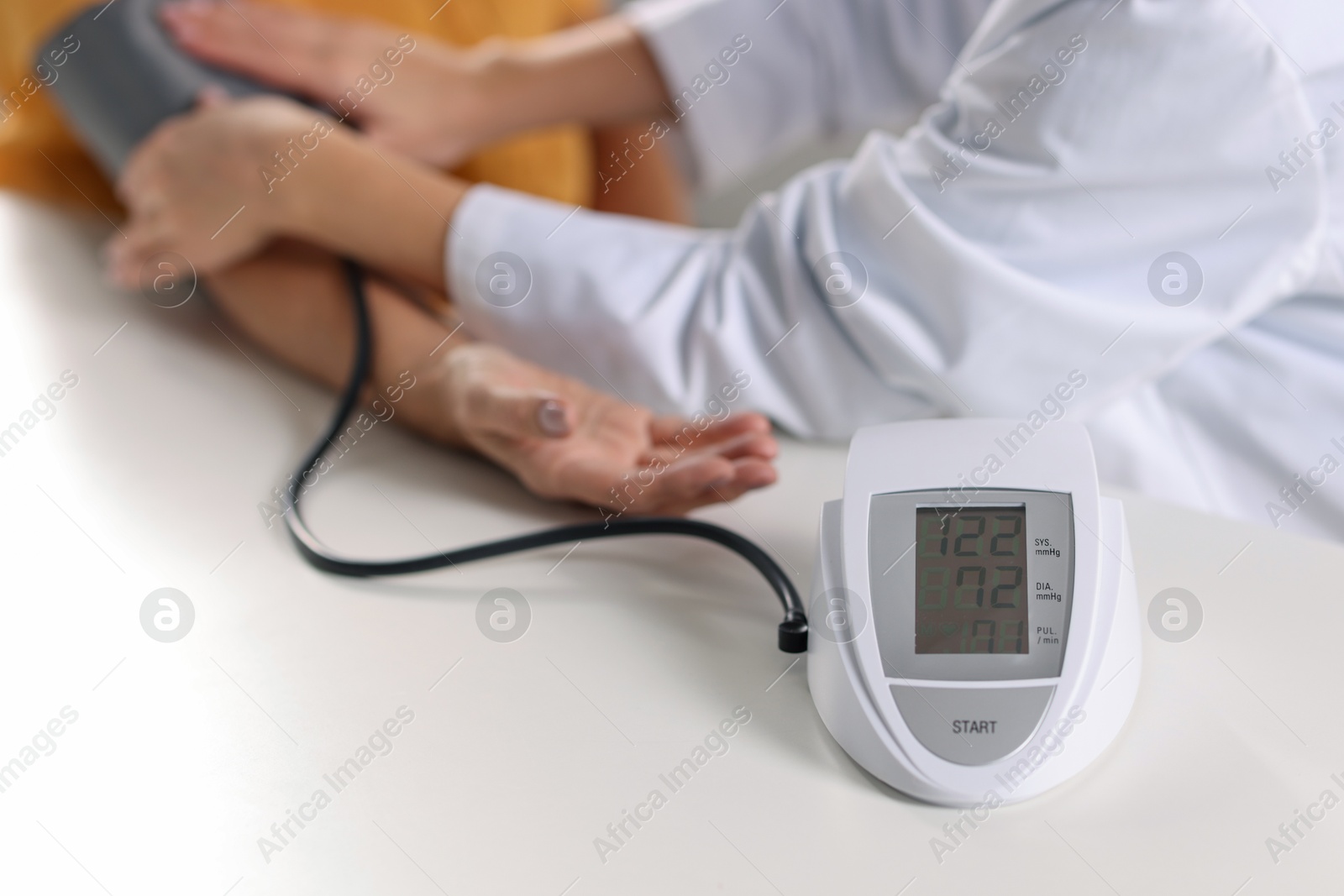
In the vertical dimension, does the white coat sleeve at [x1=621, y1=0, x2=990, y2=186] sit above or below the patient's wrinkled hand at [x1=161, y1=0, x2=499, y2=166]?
below

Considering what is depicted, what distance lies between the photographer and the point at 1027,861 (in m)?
0.35

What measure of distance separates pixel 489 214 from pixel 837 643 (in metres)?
0.41

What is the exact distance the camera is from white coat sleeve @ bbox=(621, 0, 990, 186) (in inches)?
33.1

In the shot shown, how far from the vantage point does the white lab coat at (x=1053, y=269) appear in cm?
49

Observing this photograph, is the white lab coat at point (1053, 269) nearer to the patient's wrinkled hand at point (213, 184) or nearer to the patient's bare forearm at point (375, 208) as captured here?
the patient's bare forearm at point (375, 208)

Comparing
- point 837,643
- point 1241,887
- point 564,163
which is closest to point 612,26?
point 564,163

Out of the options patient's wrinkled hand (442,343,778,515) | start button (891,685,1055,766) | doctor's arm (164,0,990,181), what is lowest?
start button (891,685,1055,766)

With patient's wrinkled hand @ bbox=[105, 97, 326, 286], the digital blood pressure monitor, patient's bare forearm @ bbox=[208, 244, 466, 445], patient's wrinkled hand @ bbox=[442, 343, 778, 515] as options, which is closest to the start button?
the digital blood pressure monitor

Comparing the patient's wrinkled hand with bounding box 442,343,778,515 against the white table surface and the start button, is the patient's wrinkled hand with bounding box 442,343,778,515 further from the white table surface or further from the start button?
the start button

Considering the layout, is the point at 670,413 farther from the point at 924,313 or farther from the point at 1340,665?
the point at 1340,665

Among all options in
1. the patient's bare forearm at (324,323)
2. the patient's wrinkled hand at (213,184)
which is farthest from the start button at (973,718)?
the patient's wrinkled hand at (213,184)

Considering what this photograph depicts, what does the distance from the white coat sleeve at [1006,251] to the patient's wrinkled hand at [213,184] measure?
230 millimetres

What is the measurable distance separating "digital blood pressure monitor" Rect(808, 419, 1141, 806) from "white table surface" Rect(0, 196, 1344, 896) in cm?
2

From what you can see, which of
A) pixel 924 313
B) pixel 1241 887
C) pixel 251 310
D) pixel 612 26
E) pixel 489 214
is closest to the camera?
pixel 1241 887
